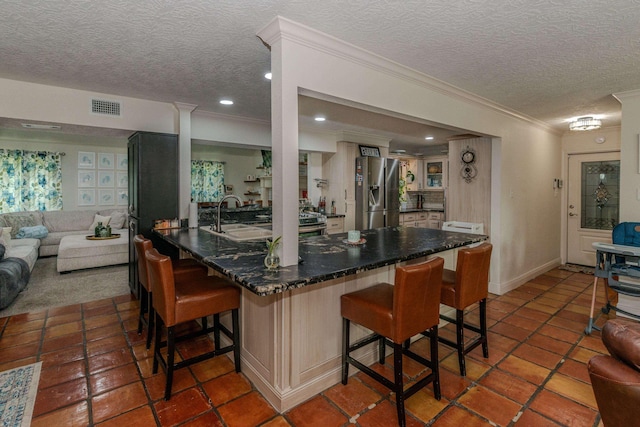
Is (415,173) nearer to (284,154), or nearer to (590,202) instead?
(590,202)

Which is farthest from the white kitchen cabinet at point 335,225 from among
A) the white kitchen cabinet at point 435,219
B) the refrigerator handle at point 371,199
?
the white kitchen cabinet at point 435,219

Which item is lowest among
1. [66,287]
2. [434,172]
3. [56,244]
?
[66,287]

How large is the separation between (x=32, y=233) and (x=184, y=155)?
4.27 m

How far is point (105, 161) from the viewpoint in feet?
24.3

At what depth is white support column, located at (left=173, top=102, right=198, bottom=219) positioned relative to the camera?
3.71 metres

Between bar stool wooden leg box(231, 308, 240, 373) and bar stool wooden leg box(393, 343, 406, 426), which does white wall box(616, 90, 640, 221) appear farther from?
bar stool wooden leg box(231, 308, 240, 373)

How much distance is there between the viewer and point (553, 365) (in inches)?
94.6

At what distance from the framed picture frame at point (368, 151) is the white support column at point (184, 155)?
2960 millimetres

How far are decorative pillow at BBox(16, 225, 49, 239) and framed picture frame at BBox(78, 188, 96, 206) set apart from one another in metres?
1.30

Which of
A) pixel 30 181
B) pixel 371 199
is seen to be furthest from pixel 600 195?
pixel 30 181

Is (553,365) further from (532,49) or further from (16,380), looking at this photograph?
(16,380)

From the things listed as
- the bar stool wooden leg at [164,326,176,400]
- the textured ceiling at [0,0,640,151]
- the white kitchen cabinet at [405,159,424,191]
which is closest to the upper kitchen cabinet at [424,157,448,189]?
the white kitchen cabinet at [405,159,424,191]

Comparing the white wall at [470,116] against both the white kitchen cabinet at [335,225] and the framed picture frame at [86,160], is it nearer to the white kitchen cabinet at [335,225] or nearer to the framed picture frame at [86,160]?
the white kitchen cabinet at [335,225]

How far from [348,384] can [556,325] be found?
7.59 feet
